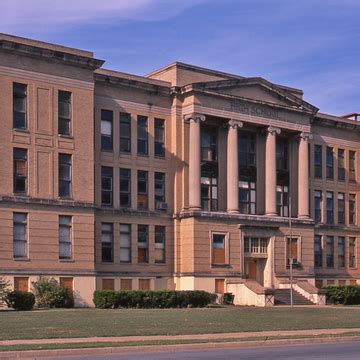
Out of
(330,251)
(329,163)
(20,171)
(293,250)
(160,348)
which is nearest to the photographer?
(160,348)

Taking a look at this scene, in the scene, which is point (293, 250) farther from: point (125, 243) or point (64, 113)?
point (64, 113)

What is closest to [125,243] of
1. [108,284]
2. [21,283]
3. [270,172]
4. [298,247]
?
[108,284]

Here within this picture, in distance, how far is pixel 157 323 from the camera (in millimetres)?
30922

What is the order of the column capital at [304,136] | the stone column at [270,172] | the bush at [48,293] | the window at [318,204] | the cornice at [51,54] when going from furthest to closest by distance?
the window at [318,204]
the column capital at [304,136]
the stone column at [270,172]
the cornice at [51,54]
the bush at [48,293]

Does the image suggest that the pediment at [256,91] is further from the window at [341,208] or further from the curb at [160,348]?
the curb at [160,348]

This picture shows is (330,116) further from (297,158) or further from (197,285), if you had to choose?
(197,285)

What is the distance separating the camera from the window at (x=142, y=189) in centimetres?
5275

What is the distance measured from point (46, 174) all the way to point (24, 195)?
1.97 meters

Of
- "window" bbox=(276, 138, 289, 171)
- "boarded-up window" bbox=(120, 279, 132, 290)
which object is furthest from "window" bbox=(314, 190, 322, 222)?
"boarded-up window" bbox=(120, 279, 132, 290)

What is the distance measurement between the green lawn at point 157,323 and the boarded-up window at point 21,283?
8.95m

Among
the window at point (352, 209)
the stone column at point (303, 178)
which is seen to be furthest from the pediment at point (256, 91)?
the window at point (352, 209)

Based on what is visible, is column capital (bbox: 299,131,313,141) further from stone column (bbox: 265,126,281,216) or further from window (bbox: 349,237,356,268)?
window (bbox: 349,237,356,268)

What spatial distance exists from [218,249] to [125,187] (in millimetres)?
7690

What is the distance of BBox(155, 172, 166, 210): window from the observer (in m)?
53.2
